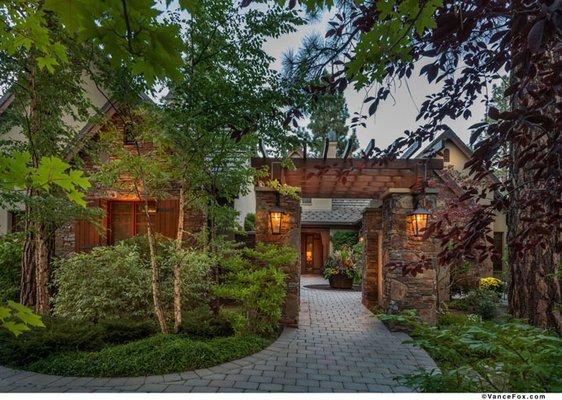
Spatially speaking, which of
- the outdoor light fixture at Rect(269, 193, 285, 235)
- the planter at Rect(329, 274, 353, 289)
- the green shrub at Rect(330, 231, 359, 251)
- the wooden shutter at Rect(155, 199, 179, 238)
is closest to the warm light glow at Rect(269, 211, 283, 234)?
the outdoor light fixture at Rect(269, 193, 285, 235)

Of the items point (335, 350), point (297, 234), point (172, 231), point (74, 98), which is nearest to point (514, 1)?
point (335, 350)

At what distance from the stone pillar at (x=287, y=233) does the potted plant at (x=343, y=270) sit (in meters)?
5.92

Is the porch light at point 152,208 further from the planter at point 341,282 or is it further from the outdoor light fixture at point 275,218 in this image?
the planter at point 341,282

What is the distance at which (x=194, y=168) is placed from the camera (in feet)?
16.3

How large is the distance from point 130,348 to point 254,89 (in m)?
3.62

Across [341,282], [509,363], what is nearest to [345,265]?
[341,282]

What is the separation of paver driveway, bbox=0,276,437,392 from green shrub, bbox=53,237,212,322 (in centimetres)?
177

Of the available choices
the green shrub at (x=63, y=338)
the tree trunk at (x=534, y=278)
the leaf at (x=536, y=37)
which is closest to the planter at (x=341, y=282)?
the green shrub at (x=63, y=338)

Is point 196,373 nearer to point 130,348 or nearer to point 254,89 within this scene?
point 130,348

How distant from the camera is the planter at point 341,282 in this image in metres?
12.1

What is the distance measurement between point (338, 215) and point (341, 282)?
4.86 metres

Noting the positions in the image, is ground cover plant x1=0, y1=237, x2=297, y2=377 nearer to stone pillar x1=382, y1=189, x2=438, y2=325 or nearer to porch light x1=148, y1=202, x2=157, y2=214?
porch light x1=148, y1=202, x2=157, y2=214

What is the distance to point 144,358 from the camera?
3.94 meters

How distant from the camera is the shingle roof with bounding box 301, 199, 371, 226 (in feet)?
51.0
